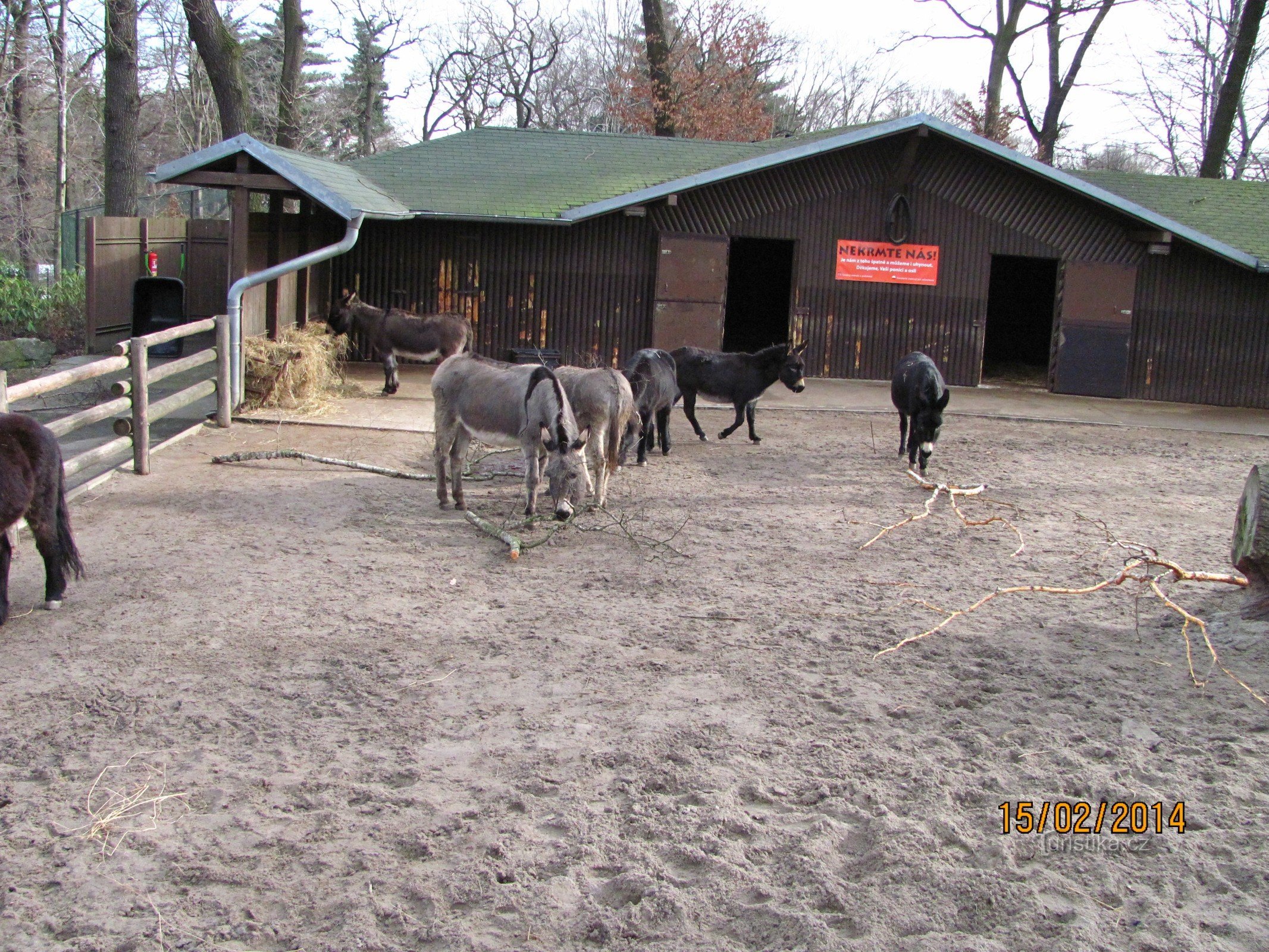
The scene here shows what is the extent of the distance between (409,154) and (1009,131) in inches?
920

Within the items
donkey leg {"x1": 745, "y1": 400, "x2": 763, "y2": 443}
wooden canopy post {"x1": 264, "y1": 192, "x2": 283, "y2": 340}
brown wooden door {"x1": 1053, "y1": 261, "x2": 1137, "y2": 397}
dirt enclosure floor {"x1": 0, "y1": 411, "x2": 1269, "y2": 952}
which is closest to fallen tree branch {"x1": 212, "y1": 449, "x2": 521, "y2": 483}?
dirt enclosure floor {"x1": 0, "y1": 411, "x2": 1269, "y2": 952}

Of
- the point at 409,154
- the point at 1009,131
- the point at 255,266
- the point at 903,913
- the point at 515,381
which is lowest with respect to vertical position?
the point at 903,913

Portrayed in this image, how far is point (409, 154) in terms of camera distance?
63.3 feet

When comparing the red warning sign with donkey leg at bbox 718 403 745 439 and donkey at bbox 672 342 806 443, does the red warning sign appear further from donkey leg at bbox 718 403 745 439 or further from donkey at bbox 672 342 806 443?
donkey leg at bbox 718 403 745 439

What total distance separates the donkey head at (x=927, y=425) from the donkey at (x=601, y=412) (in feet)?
10.9

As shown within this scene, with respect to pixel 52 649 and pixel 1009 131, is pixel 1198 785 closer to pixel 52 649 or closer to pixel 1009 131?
pixel 52 649

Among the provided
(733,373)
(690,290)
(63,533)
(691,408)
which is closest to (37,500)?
(63,533)

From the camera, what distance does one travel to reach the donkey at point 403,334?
15586 mm

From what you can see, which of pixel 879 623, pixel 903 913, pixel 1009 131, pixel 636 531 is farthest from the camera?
pixel 1009 131

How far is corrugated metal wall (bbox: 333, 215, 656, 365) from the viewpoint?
18.0 m

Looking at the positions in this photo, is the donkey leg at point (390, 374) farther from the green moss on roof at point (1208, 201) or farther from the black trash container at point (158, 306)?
the green moss on roof at point (1208, 201)

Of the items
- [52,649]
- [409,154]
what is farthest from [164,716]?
[409,154]
